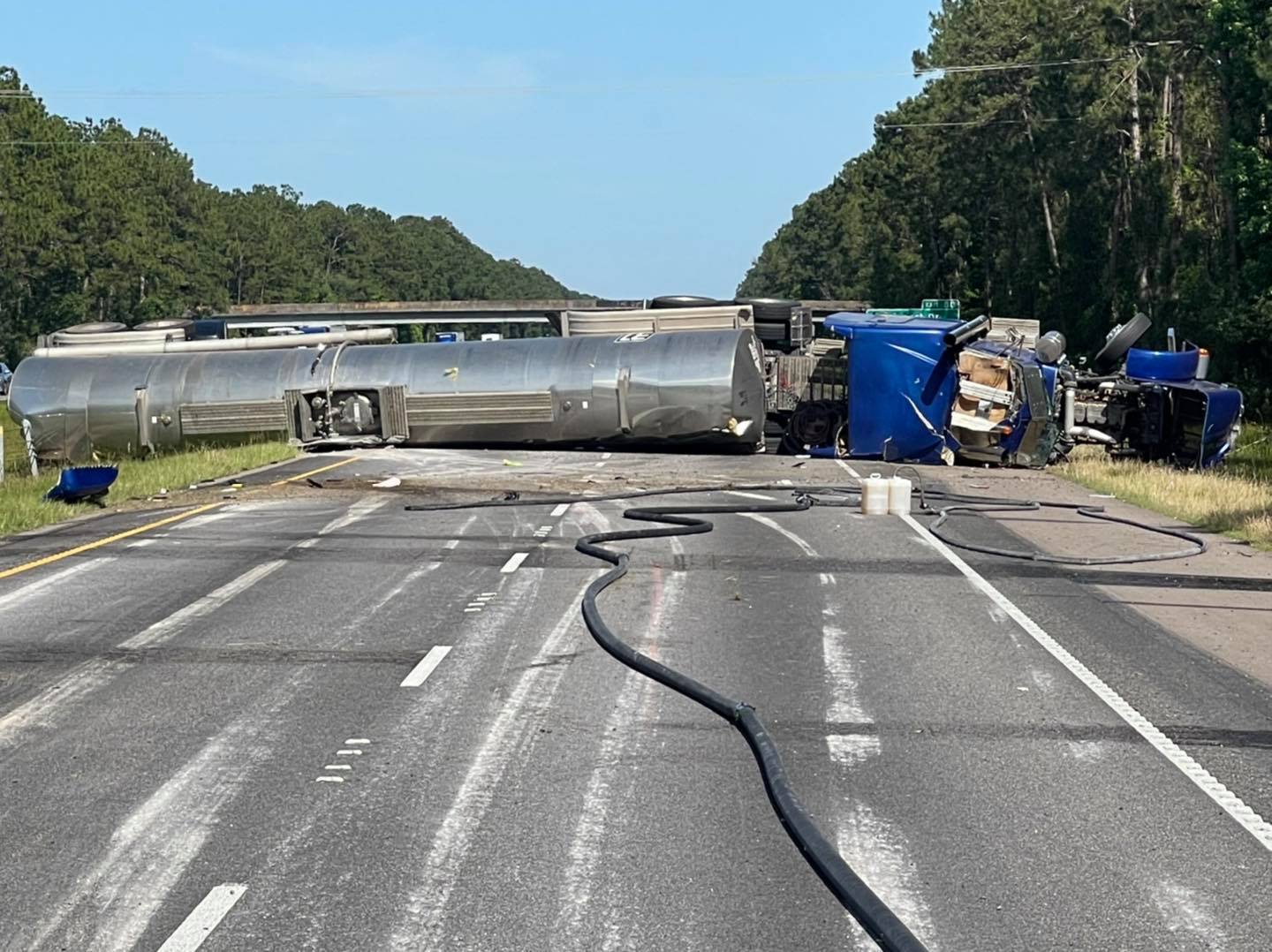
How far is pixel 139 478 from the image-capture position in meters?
24.6

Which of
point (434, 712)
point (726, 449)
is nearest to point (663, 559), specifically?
point (434, 712)

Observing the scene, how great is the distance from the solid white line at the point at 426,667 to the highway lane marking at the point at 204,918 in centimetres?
367

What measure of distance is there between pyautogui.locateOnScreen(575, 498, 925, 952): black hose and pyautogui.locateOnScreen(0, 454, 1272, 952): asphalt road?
0.09 metres

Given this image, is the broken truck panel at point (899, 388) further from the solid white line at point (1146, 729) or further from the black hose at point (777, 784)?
the solid white line at point (1146, 729)

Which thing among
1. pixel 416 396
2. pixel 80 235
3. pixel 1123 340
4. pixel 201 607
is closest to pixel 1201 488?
pixel 1123 340

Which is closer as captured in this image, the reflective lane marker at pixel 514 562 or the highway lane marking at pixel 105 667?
the highway lane marking at pixel 105 667

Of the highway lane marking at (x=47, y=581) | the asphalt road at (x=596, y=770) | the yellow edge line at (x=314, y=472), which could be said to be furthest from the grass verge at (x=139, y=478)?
the asphalt road at (x=596, y=770)

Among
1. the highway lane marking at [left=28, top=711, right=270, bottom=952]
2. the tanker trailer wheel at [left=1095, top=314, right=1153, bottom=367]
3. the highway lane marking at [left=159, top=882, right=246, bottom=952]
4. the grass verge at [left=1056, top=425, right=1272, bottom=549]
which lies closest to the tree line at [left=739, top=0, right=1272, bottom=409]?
the tanker trailer wheel at [left=1095, top=314, right=1153, bottom=367]

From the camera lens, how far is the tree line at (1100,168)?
51219 mm

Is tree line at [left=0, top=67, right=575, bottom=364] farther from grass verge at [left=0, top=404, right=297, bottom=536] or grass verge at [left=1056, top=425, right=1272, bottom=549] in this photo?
grass verge at [left=1056, top=425, right=1272, bottom=549]

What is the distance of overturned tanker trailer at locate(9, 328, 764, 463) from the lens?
3197 centimetres

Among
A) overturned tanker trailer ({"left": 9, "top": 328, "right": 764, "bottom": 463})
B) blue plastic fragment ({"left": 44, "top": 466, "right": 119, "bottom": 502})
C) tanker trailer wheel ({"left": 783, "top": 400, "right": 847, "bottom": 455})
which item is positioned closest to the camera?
blue plastic fragment ({"left": 44, "top": 466, "right": 119, "bottom": 502})

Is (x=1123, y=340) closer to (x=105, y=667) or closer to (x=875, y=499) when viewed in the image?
(x=875, y=499)

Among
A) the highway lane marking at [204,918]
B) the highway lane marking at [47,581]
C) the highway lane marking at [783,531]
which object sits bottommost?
the highway lane marking at [783,531]
